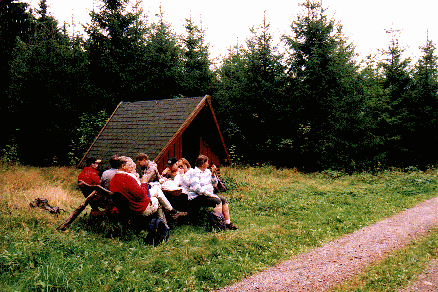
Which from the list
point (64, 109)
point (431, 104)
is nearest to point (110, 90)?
point (64, 109)

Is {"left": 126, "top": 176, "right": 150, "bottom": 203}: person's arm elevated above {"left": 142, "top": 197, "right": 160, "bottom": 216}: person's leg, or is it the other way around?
{"left": 126, "top": 176, "right": 150, "bottom": 203}: person's arm

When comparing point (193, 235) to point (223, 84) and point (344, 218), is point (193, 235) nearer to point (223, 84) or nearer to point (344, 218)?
point (344, 218)

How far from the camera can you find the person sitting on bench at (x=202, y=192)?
713 centimetres

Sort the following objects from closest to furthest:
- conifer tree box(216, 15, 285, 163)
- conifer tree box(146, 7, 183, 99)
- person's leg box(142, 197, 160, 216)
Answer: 1. person's leg box(142, 197, 160, 216)
2. conifer tree box(216, 15, 285, 163)
3. conifer tree box(146, 7, 183, 99)

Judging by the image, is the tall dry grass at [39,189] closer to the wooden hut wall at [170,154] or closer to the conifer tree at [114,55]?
the wooden hut wall at [170,154]

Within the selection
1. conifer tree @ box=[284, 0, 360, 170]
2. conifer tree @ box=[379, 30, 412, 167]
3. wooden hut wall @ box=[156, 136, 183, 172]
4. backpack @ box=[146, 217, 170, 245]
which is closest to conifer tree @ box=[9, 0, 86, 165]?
wooden hut wall @ box=[156, 136, 183, 172]

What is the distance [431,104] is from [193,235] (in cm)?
2320

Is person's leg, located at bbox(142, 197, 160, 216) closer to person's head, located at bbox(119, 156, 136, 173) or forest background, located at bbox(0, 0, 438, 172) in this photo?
person's head, located at bbox(119, 156, 136, 173)

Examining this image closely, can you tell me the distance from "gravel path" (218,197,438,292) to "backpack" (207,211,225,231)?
6.30 ft

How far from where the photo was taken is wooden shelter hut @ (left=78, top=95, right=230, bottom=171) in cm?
971

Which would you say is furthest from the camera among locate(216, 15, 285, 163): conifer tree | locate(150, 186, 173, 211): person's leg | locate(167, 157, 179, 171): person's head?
locate(216, 15, 285, 163): conifer tree

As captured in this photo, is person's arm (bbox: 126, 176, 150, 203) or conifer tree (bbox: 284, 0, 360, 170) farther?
conifer tree (bbox: 284, 0, 360, 170)

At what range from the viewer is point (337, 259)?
5.37 m

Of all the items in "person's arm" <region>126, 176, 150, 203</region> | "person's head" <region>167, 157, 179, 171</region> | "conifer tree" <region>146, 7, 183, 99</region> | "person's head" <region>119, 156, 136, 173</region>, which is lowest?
"person's arm" <region>126, 176, 150, 203</region>
